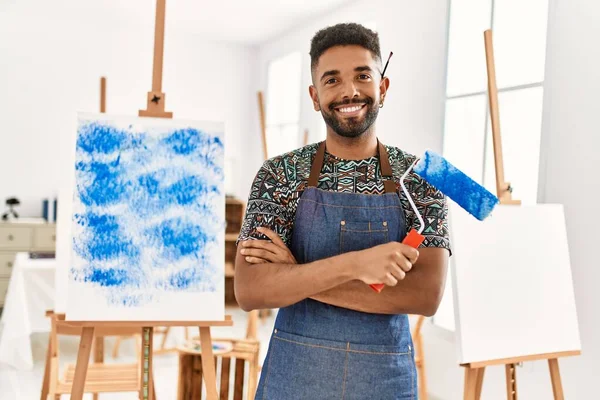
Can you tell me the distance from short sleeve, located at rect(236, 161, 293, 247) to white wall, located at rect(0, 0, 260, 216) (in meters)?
5.12

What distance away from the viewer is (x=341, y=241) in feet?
5.14

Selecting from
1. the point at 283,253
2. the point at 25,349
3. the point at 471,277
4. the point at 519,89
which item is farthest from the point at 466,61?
the point at 25,349

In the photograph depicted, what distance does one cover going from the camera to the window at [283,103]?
6551 millimetres

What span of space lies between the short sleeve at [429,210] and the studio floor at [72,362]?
292 centimetres

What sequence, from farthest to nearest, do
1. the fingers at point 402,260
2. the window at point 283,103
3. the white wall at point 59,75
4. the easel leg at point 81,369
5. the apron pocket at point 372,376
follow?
the window at point 283,103
the white wall at point 59,75
the easel leg at point 81,369
the apron pocket at point 372,376
the fingers at point 402,260

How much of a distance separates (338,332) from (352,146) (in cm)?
50

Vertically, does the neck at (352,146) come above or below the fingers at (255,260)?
above

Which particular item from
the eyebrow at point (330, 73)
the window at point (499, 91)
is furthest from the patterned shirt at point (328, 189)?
the window at point (499, 91)

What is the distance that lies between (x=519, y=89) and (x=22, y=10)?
5.26 metres

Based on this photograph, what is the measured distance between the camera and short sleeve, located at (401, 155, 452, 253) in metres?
1.55

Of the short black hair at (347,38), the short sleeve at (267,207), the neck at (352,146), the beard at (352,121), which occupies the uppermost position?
the short black hair at (347,38)

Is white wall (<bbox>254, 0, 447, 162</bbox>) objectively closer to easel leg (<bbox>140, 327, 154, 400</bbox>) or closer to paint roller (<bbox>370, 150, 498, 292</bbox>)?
→ easel leg (<bbox>140, 327, 154, 400</bbox>)

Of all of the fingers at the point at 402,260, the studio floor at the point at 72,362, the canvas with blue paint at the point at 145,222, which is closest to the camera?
the fingers at the point at 402,260

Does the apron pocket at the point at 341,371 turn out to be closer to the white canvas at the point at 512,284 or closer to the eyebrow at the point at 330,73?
the eyebrow at the point at 330,73
